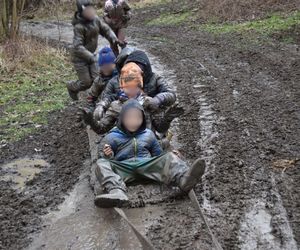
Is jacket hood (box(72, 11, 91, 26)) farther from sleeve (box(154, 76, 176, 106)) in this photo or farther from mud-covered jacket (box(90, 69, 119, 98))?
sleeve (box(154, 76, 176, 106))

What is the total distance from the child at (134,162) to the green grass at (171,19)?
15.9 m

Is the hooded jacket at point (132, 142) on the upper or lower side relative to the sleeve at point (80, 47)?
upper

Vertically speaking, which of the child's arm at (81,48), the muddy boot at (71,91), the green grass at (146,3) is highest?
the child's arm at (81,48)

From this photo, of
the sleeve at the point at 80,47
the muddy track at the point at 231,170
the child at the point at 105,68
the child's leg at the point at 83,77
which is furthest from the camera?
the child's leg at the point at 83,77

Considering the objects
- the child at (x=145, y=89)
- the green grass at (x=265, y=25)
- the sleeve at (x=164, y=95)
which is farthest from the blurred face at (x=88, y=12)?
the green grass at (x=265, y=25)

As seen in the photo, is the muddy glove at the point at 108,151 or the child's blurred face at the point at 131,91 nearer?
the muddy glove at the point at 108,151

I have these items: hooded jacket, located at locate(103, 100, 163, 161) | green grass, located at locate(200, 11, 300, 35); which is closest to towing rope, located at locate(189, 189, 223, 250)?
hooded jacket, located at locate(103, 100, 163, 161)

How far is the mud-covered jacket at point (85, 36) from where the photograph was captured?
10.1 m

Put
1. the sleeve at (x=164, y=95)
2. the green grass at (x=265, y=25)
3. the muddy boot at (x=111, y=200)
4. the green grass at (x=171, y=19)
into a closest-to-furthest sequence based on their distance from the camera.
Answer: the muddy boot at (x=111, y=200), the sleeve at (x=164, y=95), the green grass at (x=265, y=25), the green grass at (x=171, y=19)

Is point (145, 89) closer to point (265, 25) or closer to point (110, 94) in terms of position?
point (110, 94)

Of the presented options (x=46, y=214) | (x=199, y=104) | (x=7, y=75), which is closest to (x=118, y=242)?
(x=46, y=214)

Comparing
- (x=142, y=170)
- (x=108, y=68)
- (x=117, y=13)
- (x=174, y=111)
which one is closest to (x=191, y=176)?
(x=142, y=170)

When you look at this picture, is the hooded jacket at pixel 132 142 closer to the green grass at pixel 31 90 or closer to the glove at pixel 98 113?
the glove at pixel 98 113

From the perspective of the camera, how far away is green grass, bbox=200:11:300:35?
16141 mm
